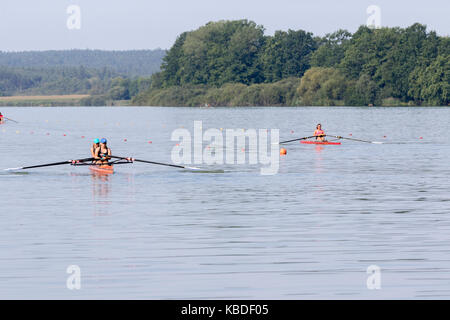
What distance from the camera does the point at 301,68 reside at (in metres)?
180

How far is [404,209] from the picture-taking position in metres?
22.5

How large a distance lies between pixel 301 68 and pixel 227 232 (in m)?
163

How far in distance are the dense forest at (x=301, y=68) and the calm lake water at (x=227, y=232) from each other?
108m

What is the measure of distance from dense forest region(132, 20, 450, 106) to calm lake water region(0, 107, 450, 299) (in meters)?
108

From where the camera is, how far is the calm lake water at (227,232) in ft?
45.9

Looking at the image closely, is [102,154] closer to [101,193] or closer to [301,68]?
[101,193]

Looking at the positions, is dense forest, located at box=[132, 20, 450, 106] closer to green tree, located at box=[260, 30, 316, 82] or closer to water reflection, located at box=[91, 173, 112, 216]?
green tree, located at box=[260, 30, 316, 82]

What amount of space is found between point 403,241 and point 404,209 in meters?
4.91

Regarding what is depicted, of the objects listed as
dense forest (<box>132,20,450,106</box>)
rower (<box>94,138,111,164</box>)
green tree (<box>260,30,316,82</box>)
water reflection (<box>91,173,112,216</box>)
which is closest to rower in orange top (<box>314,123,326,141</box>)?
rower (<box>94,138,111,164</box>)

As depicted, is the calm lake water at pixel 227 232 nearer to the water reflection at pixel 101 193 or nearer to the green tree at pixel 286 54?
the water reflection at pixel 101 193

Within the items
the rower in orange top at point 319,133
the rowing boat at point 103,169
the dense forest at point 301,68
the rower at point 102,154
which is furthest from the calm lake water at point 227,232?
the dense forest at point 301,68

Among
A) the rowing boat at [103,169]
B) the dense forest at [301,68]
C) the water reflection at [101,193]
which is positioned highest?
the dense forest at [301,68]

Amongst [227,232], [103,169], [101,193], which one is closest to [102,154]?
[103,169]

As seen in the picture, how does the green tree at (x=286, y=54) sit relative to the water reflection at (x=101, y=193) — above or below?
above
